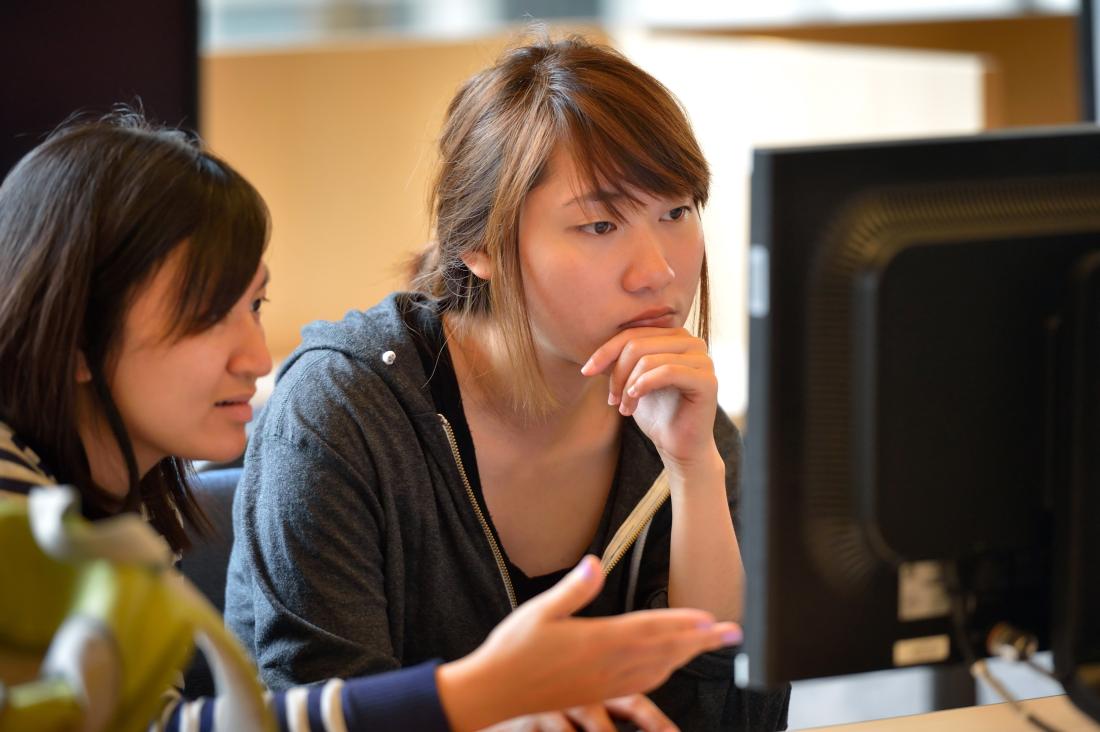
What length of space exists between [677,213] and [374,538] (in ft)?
1.37

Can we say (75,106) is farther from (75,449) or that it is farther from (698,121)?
(698,121)

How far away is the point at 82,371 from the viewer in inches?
40.3

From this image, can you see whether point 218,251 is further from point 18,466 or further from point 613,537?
point 613,537

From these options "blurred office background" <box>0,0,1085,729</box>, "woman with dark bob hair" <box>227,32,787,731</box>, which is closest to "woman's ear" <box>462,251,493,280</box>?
"woman with dark bob hair" <box>227,32,787,731</box>

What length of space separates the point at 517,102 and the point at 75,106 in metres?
0.84

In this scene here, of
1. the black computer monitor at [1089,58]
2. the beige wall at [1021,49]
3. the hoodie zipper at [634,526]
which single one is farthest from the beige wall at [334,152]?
the hoodie zipper at [634,526]

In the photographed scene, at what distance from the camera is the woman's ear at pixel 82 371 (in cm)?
101

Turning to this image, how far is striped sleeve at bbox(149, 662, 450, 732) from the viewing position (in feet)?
2.74

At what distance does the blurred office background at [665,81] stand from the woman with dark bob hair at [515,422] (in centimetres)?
105

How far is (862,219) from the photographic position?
0.78 meters

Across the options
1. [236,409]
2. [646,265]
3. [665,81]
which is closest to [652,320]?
[646,265]

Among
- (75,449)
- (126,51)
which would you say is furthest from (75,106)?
(75,449)

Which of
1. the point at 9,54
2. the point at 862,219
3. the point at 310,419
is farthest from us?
the point at 9,54

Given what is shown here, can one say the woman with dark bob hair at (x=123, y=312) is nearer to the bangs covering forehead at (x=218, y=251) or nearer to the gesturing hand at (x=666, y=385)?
the bangs covering forehead at (x=218, y=251)
